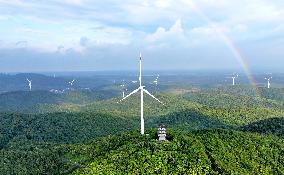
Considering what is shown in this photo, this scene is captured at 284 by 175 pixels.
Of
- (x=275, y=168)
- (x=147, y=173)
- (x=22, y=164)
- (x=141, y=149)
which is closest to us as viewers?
(x=147, y=173)

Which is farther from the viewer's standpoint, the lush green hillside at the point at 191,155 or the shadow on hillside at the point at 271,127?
the shadow on hillside at the point at 271,127

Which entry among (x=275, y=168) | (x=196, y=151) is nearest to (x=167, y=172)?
(x=196, y=151)

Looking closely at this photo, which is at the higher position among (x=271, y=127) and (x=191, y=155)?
(x=191, y=155)

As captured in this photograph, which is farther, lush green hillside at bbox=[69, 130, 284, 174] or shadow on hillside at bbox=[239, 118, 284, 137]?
shadow on hillside at bbox=[239, 118, 284, 137]

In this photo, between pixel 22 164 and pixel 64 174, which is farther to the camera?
pixel 22 164

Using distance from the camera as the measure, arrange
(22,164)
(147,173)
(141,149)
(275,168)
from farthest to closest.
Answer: (22,164) → (275,168) → (141,149) → (147,173)

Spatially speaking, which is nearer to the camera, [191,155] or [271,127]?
[191,155]

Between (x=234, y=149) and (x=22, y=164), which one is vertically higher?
(x=234, y=149)

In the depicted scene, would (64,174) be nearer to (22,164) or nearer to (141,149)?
(141,149)
